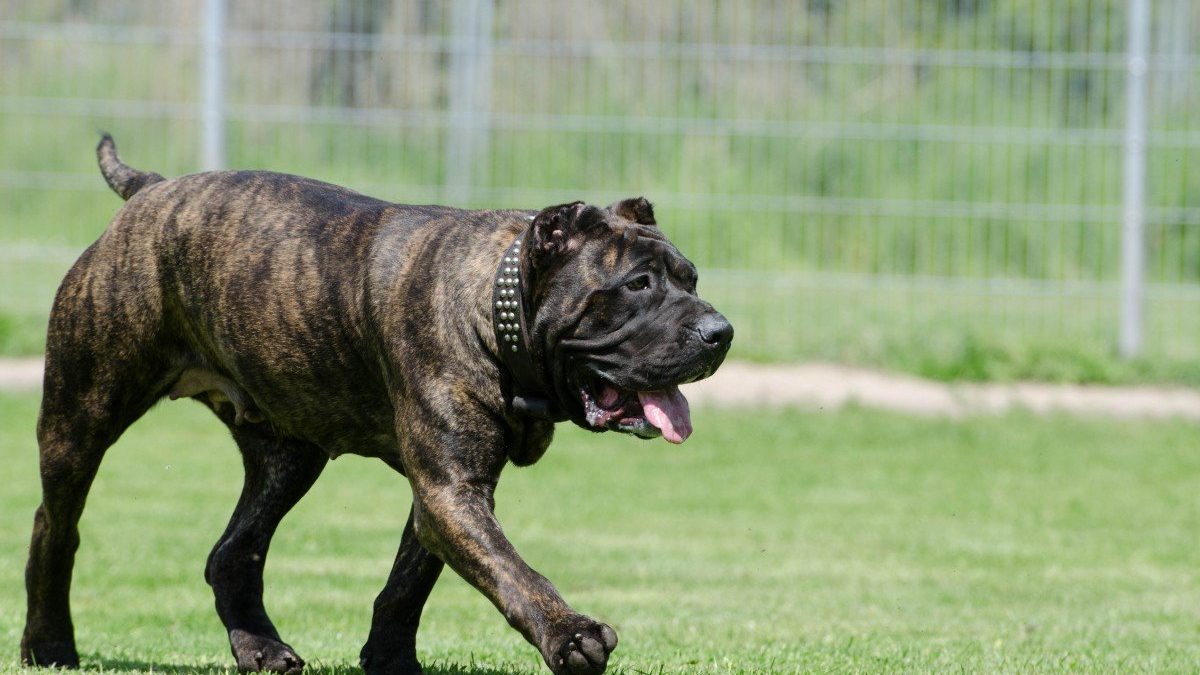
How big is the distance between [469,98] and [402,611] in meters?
8.26

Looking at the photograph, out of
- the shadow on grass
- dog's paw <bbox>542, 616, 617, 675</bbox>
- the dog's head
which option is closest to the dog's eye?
the dog's head

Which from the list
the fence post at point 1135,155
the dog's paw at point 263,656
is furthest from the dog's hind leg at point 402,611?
the fence post at point 1135,155

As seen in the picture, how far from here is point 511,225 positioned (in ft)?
16.9

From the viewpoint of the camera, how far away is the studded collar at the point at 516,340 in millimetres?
4824

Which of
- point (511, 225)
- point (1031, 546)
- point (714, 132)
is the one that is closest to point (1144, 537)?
point (1031, 546)

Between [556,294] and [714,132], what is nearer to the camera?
[556,294]

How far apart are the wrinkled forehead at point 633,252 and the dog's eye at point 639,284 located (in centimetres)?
4

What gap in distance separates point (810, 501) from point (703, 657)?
4.88 meters

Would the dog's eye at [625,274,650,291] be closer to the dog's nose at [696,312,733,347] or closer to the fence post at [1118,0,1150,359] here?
the dog's nose at [696,312,733,347]

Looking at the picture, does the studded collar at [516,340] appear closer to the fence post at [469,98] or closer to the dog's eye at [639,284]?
the dog's eye at [639,284]

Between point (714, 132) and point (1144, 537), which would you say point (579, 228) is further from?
point (714, 132)

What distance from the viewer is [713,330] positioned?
4.71m

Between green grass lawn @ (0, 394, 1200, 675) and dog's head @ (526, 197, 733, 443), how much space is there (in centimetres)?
117

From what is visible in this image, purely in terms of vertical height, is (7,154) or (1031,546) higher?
(7,154)
